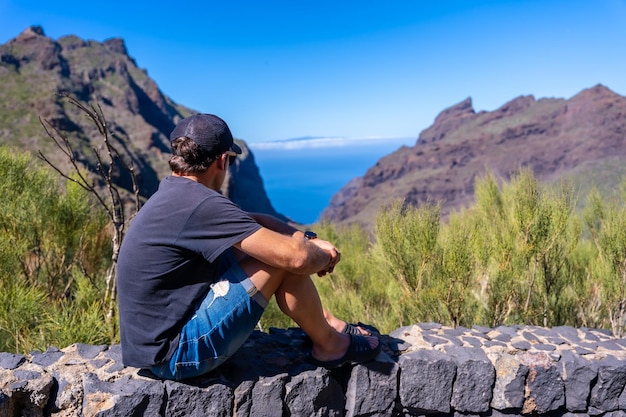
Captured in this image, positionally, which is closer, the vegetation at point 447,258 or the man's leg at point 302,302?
the man's leg at point 302,302

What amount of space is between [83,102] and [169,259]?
38915 millimetres

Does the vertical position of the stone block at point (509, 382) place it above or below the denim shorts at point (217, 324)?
below

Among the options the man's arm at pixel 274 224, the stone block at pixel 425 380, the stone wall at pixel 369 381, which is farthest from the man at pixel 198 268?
the stone block at pixel 425 380

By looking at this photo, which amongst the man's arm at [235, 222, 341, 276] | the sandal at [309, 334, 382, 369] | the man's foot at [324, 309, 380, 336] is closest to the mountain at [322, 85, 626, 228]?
the man's foot at [324, 309, 380, 336]

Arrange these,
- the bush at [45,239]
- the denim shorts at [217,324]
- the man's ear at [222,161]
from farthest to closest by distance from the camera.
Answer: the bush at [45,239] < the man's ear at [222,161] < the denim shorts at [217,324]

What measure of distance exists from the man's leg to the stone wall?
0.39 ft

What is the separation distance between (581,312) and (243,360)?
140 inches

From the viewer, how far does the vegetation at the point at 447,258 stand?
3764mm

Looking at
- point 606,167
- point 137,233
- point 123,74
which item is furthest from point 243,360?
point 123,74

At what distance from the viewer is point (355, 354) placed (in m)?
2.32

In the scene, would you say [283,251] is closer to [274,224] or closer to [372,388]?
[274,224]

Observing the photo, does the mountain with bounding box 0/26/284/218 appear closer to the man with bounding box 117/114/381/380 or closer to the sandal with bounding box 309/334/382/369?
the man with bounding box 117/114/381/380

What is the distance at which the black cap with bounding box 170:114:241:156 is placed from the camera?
202cm

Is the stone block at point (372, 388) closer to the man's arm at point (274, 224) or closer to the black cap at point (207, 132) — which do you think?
the man's arm at point (274, 224)
